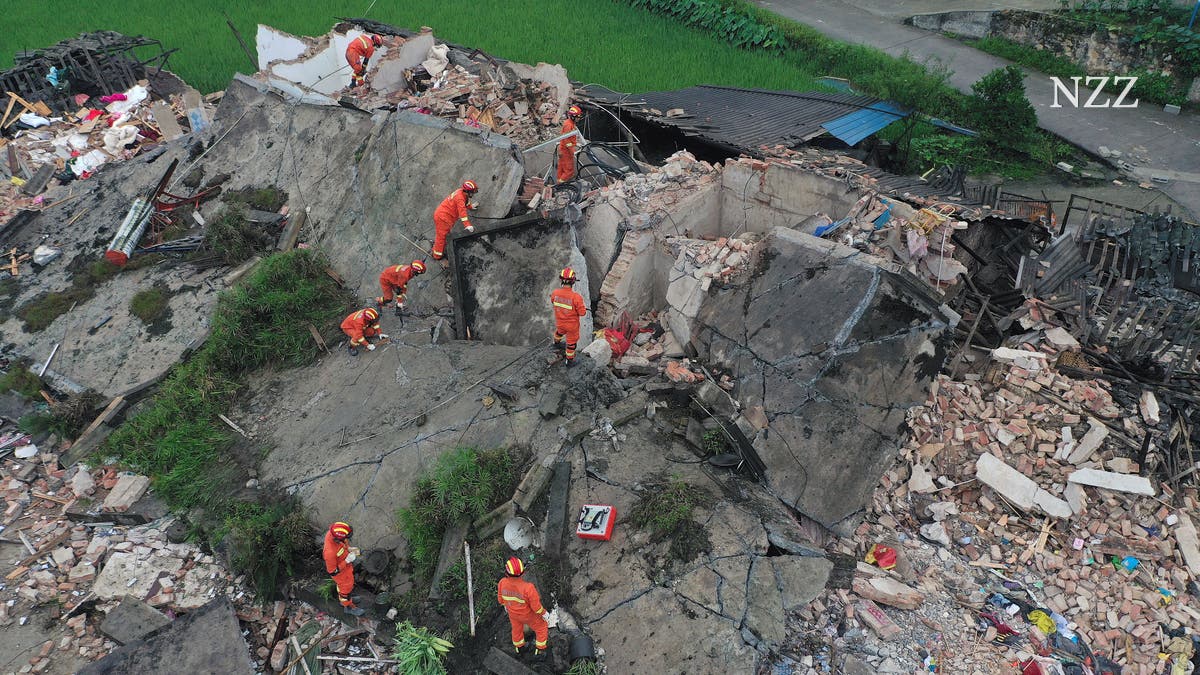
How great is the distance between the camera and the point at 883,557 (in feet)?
19.0

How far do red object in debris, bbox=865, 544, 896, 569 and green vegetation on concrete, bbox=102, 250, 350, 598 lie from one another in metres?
4.56

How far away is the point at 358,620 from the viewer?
5.64 m

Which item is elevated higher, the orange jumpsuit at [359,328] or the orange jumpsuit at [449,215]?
the orange jumpsuit at [449,215]

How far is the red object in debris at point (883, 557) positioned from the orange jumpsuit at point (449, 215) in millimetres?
4966

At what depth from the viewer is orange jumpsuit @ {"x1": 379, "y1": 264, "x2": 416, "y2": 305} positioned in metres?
7.65

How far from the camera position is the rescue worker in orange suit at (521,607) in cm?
467

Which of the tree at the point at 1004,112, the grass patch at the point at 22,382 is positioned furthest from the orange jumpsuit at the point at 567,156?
the tree at the point at 1004,112

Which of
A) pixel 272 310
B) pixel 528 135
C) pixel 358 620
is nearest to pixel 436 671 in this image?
pixel 358 620

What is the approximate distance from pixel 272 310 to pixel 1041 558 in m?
7.63

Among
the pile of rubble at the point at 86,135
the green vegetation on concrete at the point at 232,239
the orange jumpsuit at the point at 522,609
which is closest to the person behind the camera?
the orange jumpsuit at the point at 522,609

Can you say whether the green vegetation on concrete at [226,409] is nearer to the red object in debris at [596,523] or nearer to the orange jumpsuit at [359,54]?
the red object in debris at [596,523]

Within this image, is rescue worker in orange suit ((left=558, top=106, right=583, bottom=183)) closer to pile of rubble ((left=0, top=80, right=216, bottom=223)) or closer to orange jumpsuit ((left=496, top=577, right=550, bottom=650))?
orange jumpsuit ((left=496, top=577, right=550, bottom=650))

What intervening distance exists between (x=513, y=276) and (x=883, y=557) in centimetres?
438

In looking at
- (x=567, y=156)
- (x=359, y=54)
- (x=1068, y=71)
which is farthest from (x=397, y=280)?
(x=1068, y=71)
